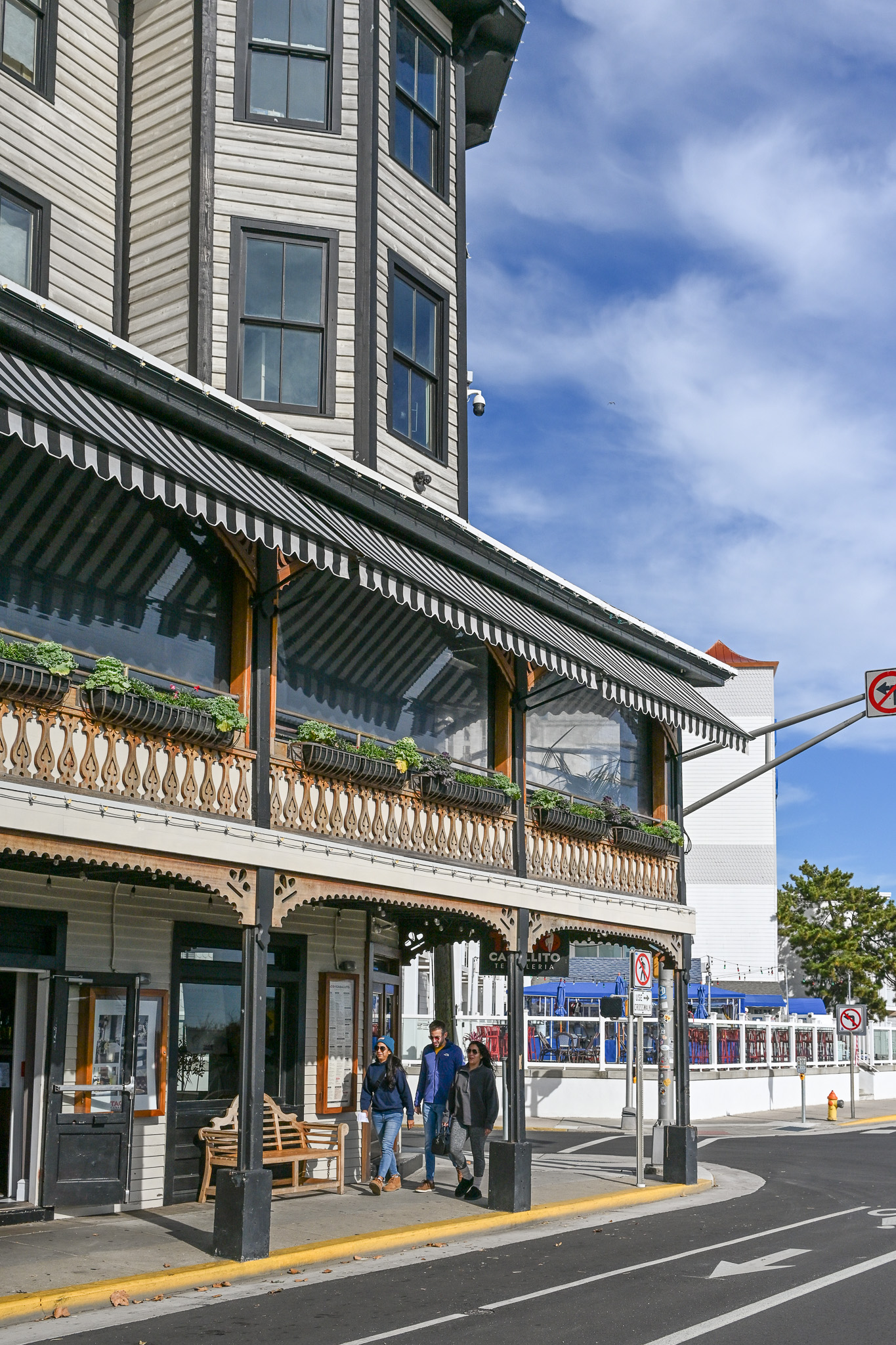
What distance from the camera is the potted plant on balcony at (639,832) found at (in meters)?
18.1

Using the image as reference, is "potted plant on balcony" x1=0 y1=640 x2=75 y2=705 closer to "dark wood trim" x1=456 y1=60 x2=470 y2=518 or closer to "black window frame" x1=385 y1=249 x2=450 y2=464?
"black window frame" x1=385 y1=249 x2=450 y2=464

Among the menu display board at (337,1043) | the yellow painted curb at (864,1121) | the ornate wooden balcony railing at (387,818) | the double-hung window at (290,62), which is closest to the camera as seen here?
the ornate wooden balcony railing at (387,818)

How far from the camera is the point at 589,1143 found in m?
25.0

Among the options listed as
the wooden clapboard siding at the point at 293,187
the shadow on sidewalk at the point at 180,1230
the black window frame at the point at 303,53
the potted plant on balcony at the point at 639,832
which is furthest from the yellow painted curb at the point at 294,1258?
the black window frame at the point at 303,53

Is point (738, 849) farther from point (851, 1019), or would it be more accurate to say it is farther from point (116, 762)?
point (116, 762)

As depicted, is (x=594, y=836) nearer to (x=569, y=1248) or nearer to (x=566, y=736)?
(x=566, y=736)

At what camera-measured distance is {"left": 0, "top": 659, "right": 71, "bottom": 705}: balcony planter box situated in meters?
10.2

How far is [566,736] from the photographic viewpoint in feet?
63.0

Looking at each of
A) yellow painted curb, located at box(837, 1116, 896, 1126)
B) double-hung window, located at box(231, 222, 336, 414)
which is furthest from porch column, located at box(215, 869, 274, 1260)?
yellow painted curb, located at box(837, 1116, 896, 1126)

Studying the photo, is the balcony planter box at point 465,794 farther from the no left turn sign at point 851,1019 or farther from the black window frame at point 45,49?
the no left turn sign at point 851,1019

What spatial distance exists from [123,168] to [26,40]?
1856 millimetres

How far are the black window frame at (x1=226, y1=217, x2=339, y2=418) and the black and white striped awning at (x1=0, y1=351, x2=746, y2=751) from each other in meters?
3.49

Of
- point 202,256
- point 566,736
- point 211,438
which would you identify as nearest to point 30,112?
point 202,256

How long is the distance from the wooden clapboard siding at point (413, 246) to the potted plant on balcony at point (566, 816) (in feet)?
14.2
